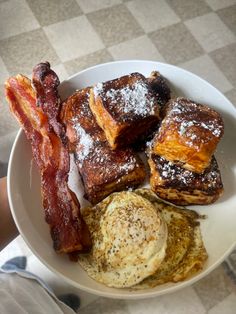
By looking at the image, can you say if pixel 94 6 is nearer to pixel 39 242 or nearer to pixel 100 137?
pixel 100 137

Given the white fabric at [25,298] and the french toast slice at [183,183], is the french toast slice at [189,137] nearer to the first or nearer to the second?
the french toast slice at [183,183]

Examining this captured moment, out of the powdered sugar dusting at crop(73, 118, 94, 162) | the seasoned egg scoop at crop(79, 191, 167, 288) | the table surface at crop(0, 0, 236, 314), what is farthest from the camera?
the table surface at crop(0, 0, 236, 314)

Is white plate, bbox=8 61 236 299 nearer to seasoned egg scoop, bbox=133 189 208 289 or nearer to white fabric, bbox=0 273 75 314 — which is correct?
seasoned egg scoop, bbox=133 189 208 289

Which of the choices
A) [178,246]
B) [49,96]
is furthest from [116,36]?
[178,246]

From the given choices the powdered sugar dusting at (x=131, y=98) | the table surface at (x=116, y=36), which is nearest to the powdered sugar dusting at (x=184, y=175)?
the powdered sugar dusting at (x=131, y=98)

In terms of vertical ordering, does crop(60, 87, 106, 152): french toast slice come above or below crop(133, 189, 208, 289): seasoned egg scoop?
above

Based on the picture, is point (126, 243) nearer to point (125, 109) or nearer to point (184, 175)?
point (184, 175)

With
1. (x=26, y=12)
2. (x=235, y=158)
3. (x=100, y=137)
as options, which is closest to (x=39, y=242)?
(x=100, y=137)

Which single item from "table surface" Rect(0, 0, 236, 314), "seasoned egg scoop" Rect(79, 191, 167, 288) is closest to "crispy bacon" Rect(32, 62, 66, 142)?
"seasoned egg scoop" Rect(79, 191, 167, 288)
